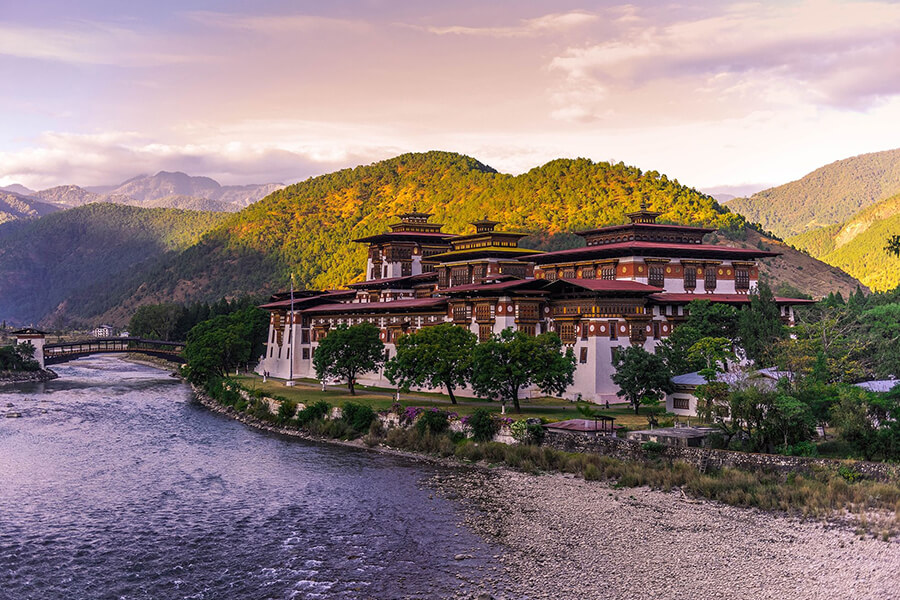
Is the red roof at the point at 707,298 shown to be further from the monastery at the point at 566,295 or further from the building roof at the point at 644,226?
the building roof at the point at 644,226

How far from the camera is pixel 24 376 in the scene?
5344 inches

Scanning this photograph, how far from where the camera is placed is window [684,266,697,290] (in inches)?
3661

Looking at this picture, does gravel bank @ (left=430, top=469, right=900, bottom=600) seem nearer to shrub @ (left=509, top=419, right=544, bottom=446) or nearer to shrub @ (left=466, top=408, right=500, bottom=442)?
shrub @ (left=509, top=419, right=544, bottom=446)

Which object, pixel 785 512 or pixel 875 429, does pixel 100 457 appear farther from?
pixel 875 429

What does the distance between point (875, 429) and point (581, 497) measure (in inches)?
685

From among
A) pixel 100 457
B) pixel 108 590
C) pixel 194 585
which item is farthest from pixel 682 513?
pixel 100 457

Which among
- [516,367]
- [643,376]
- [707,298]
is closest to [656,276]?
[707,298]

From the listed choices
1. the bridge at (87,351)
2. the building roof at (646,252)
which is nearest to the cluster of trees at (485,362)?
the building roof at (646,252)

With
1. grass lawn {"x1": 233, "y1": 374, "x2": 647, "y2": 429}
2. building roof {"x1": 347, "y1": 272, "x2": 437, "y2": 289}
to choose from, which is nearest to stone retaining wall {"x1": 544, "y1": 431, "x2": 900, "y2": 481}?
grass lawn {"x1": 233, "y1": 374, "x2": 647, "y2": 429}

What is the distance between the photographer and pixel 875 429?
1919 inches

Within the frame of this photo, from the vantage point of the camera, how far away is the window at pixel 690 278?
9300 cm

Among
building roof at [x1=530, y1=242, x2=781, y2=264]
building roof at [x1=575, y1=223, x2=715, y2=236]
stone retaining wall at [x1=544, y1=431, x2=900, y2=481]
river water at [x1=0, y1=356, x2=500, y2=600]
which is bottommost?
river water at [x1=0, y1=356, x2=500, y2=600]

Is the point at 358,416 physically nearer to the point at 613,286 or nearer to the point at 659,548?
the point at 613,286

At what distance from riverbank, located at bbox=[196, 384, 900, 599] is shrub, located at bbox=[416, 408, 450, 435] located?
48.8 ft
